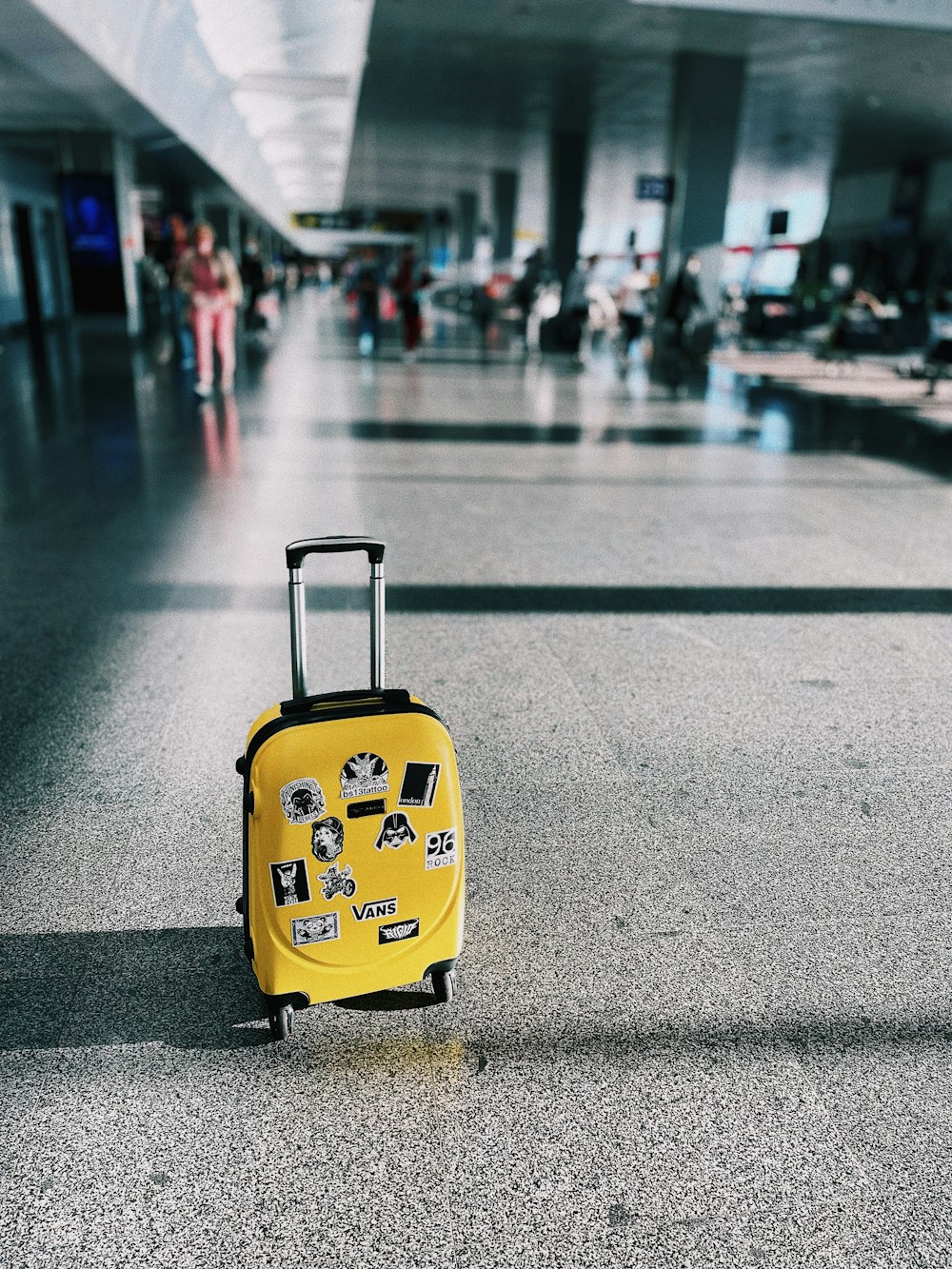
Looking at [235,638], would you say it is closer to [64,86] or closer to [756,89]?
[64,86]

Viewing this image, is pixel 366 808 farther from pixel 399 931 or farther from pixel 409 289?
pixel 409 289

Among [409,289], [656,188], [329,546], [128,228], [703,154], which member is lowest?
[409,289]

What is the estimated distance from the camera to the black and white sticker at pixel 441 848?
89.2 inches

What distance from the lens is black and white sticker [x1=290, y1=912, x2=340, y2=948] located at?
2203 millimetres

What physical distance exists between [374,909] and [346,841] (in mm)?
191

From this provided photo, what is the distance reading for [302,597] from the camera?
2270mm

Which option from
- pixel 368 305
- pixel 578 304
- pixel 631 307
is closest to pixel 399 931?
pixel 631 307

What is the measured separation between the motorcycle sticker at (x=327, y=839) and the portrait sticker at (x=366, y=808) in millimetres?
33

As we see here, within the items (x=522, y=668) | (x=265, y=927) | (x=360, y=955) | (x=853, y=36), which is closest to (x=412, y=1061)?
(x=360, y=955)

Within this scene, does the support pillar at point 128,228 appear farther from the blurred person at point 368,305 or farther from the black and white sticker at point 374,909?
the black and white sticker at point 374,909

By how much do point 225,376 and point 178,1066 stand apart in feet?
41.0

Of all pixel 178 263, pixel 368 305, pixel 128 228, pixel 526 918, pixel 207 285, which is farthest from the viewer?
pixel 128 228

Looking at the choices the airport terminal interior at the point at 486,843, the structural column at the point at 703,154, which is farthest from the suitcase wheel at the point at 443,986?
the structural column at the point at 703,154

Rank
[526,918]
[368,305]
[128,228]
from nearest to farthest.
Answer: [526,918] → [368,305] → [128,228]
